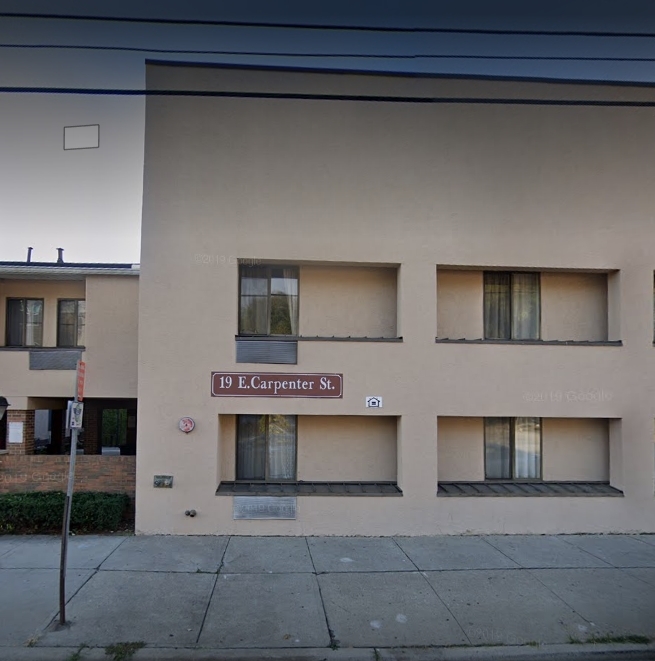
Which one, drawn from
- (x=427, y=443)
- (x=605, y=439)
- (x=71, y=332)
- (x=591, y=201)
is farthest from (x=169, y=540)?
(x=591, y=201)

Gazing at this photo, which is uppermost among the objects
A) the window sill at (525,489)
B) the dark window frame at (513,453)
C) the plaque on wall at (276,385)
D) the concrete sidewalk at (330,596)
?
the plaque on wall at (276,385)

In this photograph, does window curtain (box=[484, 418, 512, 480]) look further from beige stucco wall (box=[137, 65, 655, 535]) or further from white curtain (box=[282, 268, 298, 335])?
white curtain (box=[282, 268, 298, 335])

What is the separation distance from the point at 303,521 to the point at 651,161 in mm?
9401

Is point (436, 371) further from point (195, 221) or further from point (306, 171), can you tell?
point (195, 221)

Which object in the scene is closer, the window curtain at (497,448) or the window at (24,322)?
the window curtain at (497,448)

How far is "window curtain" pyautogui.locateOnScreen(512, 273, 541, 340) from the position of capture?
29.4 ft

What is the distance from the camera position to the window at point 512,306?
353 inches

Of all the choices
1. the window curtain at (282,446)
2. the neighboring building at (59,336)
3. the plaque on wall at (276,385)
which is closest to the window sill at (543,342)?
the plaque on wall at (276,385)

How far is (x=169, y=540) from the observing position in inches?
300

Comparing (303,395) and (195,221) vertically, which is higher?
(195,221)

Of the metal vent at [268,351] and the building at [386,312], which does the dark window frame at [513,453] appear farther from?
the metal vent at [268,351]

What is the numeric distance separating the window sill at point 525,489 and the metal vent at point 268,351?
3.69 meters

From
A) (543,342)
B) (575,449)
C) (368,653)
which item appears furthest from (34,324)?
(575,449)

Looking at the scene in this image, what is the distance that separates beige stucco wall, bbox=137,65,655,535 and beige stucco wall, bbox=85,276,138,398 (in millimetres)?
2829
